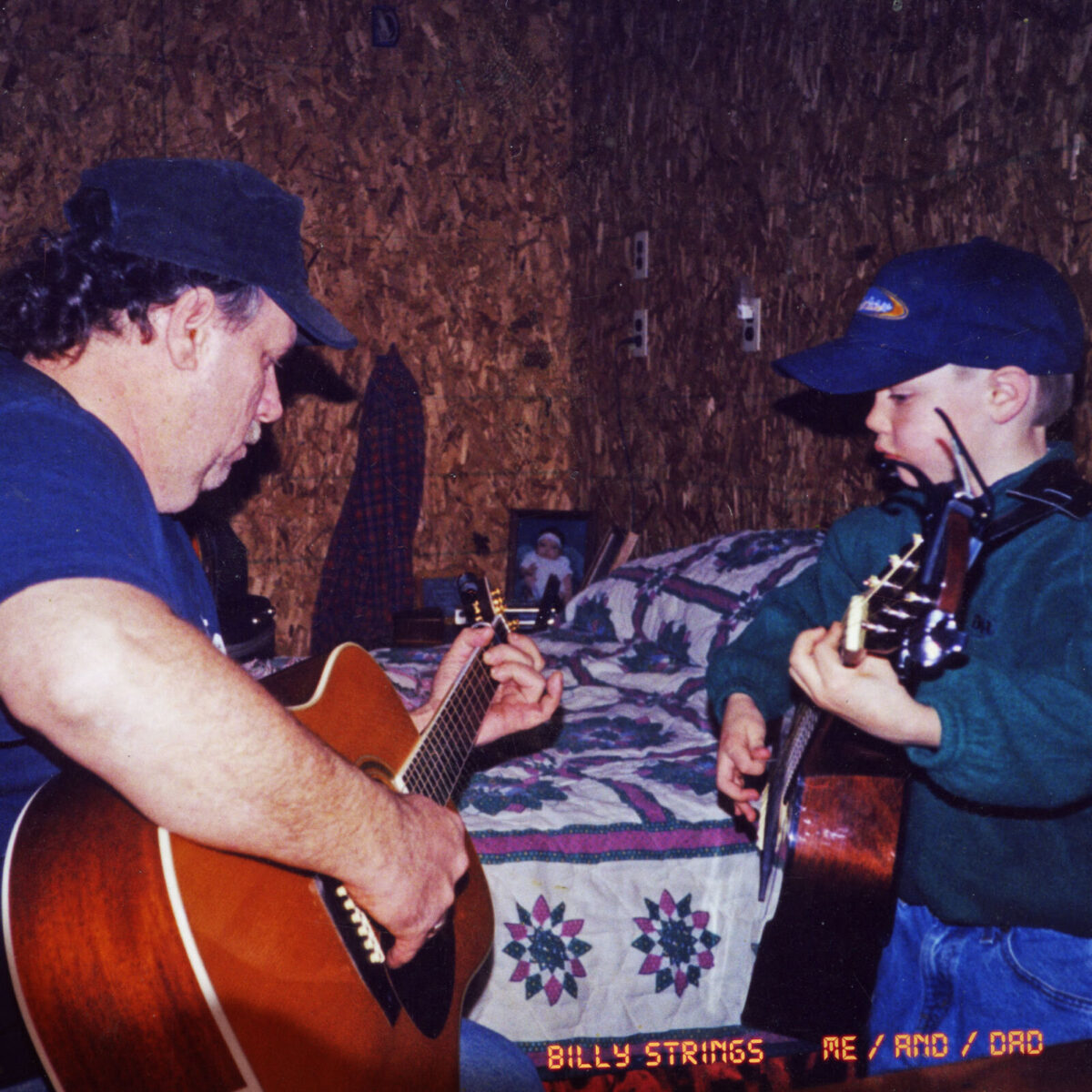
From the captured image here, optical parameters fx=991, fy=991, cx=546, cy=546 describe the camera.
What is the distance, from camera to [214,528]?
16.3 ft

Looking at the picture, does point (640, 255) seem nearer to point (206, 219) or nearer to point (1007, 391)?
point (1007, 391)

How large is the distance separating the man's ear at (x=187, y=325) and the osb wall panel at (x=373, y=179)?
4.15 meters

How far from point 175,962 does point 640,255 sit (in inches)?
183

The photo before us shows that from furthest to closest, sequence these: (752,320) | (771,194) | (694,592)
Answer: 1. (752,320)
2. (771,194)
3. (694,592)

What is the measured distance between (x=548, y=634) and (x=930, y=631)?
3141 mm

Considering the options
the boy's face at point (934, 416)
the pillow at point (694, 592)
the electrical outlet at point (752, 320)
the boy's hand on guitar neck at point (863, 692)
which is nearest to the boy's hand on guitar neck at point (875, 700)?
the boy's hand on guitar neck at point (863, 692)

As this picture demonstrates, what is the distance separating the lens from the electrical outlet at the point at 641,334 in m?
5.23

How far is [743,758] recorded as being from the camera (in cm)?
196

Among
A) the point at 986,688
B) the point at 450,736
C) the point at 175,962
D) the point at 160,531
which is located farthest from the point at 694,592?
the point at 175,962

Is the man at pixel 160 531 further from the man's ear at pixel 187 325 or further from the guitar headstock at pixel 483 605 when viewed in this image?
the guitar headstock at pixel 483 605

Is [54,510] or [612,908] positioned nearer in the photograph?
[54,510]

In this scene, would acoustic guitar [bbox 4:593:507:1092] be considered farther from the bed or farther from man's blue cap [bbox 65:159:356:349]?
the bed

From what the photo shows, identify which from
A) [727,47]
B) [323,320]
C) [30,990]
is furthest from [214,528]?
[30,990]

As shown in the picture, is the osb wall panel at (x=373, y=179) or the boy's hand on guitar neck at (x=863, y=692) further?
the osb wall panel at (x=373, y=179)
